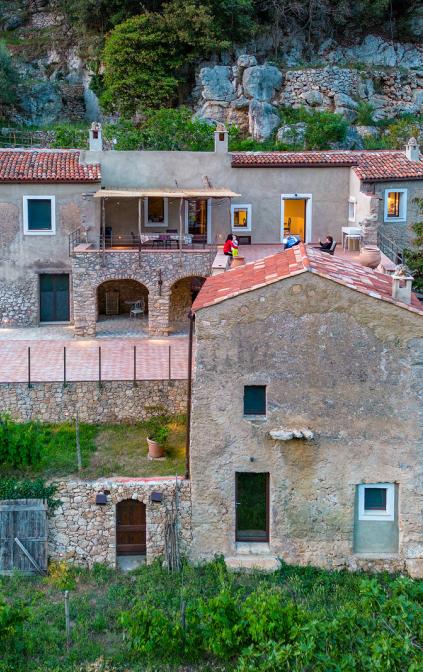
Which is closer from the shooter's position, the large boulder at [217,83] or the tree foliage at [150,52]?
the tree foliage at [150,52]

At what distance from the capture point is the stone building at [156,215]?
1410 inches

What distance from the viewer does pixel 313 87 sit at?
59.3 metres

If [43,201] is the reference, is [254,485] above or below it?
below

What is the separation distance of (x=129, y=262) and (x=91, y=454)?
1059 centimetres

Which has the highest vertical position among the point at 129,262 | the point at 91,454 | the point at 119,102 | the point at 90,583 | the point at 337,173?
the point at 119,102

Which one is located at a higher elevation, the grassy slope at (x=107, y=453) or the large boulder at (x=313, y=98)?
the large boulder at (x=313, y=98)

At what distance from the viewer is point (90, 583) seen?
22.5m

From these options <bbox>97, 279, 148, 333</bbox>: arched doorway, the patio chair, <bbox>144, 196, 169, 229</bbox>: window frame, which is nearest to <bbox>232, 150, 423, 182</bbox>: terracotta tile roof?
<bbox>144, 196, 169, 229</bbox>: window frame

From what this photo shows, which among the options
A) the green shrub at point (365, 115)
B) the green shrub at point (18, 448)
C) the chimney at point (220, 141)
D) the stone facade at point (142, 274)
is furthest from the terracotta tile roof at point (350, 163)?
the green shrub at point (365, 115)

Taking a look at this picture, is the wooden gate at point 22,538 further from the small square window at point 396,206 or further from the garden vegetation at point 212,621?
the small square window at point 396,206

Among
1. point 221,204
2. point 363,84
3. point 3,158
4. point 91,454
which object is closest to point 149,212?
point 221,204

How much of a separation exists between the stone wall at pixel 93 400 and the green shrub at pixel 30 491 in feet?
18.6

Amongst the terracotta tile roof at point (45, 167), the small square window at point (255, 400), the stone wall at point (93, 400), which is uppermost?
the terracotta tile roof at point (45, 167)

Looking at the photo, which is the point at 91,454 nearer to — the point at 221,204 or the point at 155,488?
the point at 155,488
